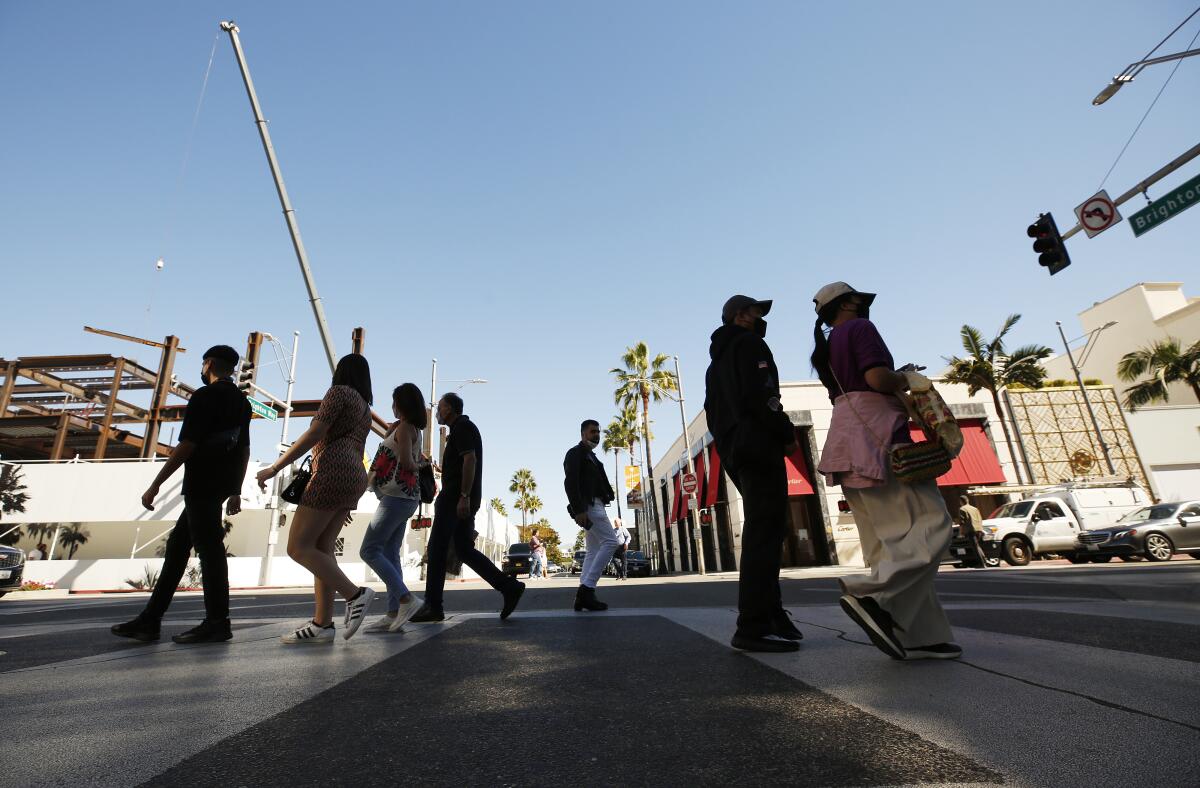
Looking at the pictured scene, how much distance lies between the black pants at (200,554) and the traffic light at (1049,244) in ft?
44.8

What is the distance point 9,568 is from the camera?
10984 millimetres

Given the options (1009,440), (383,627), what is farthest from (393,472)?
(1009,440)

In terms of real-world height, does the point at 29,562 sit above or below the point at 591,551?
above

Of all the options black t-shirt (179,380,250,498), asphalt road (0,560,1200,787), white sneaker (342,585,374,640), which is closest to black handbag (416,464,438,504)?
white sneaker (342,585,374,640)

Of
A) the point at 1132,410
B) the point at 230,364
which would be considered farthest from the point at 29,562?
the point at 1132,410

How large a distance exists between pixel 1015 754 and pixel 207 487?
4345 mm

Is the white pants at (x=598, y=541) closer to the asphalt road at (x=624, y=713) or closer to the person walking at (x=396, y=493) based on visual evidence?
the person walking at (x=396, y=493)

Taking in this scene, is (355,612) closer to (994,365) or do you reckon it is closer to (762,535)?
(762,535)

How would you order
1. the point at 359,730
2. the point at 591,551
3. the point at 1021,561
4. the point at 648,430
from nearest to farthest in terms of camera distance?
1. the point at 359,730
2. the point at 591,551
3. the point at 1021,561
4. the point at 648,430

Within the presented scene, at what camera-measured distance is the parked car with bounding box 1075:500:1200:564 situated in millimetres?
13836

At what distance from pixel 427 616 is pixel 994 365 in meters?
29.7

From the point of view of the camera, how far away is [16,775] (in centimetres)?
123

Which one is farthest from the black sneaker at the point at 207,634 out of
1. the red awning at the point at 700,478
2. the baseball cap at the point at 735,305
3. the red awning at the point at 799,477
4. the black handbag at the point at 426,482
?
the red awning at the point at 700,478

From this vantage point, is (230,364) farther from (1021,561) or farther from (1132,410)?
(1132,410)
